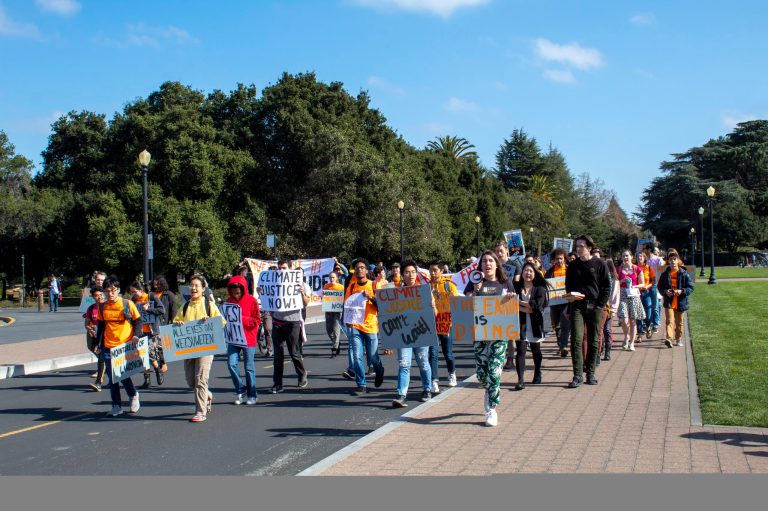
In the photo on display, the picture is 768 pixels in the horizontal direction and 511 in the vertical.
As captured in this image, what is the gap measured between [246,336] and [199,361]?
95cm

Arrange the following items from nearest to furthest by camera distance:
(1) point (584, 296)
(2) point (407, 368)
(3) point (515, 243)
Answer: (2) point (407, 368) < (1) point (584, 296) < (3) point (515, 243)

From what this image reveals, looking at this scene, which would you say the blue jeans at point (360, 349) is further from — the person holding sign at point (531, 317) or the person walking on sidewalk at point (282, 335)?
the person holding sign at point (531, 317)

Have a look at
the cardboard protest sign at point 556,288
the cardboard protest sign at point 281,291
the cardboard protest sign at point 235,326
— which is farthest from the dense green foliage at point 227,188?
the cardboard protest sign at point 235,326

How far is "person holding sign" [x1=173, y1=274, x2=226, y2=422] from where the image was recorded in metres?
9.44

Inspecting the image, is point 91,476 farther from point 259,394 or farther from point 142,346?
point 259,394

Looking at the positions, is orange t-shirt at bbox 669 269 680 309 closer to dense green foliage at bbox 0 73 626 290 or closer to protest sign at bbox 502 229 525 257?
protest sign at bbox 502 229 525 257

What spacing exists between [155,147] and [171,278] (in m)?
8.37

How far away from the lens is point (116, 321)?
10.0m

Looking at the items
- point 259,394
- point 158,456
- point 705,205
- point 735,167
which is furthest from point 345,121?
point 735,167

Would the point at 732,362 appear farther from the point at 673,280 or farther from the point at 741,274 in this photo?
the point at 741,274

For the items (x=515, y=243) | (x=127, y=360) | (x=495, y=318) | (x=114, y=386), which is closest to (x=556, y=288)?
(x=495, y=318)

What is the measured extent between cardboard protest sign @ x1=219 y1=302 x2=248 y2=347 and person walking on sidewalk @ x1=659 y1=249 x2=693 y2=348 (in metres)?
8.63

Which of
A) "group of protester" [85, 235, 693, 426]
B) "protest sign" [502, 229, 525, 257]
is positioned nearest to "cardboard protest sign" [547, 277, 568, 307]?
"group of protester" [85, 235, 693, 426]

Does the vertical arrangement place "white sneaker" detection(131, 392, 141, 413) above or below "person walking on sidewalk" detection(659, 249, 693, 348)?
below
